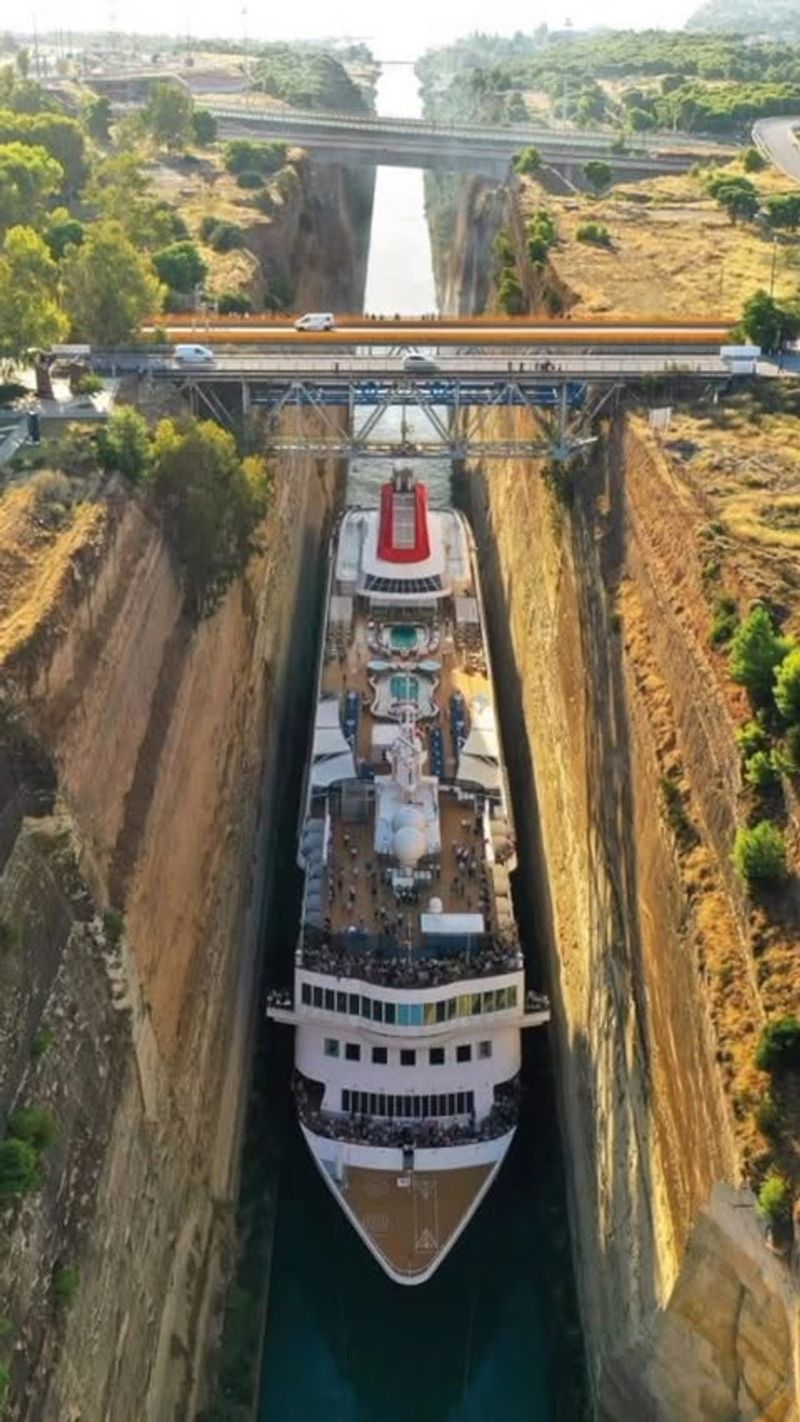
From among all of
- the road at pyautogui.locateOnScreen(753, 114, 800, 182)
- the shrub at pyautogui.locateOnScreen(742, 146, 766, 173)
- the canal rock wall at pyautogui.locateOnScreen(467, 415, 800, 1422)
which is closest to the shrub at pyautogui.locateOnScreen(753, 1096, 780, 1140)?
the canal rock wall at pyautogui.locateOnScreen(467, 415, 800, 1422)

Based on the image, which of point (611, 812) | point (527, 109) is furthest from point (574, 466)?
point (527, 109)

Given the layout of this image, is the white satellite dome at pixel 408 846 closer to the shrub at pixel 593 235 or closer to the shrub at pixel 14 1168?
the shrub at pixel 14 1168

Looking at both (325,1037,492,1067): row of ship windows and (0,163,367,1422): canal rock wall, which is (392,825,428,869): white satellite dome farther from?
(0,163,367,1422): canal rock wall

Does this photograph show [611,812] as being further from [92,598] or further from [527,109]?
[527,109]

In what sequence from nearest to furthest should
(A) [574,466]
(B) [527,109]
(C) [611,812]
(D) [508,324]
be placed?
(C) [611,812], (A) [574,466], (D) [508,324], (B) [527,109]

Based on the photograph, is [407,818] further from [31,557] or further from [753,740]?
[31,557]
